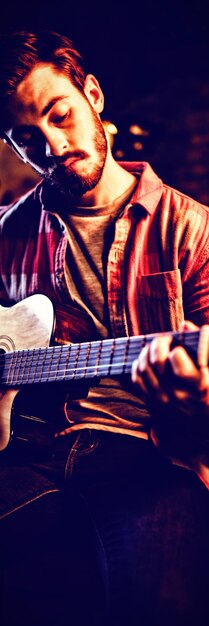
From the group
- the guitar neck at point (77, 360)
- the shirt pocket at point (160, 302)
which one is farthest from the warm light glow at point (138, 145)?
the guitar neck at point (77, 360)

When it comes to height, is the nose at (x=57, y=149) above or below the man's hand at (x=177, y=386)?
above

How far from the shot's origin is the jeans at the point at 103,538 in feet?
3.01

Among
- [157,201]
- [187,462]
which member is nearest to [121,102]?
[157,201]

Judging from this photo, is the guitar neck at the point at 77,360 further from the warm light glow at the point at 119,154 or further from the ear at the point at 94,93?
the ear at the point at 94,93

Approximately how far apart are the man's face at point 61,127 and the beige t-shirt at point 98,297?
99 mm

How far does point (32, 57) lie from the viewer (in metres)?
1.33

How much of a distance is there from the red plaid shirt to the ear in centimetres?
20

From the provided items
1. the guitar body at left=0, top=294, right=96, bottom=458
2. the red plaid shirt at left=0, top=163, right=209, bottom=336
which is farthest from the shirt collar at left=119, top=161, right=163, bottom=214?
the guitar body at left=0, top=294, right=96, bottom=458

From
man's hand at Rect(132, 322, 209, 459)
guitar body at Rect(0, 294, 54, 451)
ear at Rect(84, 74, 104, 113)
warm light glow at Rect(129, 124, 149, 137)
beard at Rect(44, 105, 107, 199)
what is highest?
ear at Rect(84, 74, 104, 113)

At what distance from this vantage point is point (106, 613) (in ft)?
3.17

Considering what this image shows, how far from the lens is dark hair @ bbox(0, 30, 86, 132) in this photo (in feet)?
4.36

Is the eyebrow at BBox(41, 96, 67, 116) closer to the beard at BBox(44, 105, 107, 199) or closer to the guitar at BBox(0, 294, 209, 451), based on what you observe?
the beard at BBox(44, 105, 107, 199)

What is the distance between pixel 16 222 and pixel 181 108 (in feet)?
2.17

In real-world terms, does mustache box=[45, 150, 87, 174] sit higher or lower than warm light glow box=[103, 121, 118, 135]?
lower
